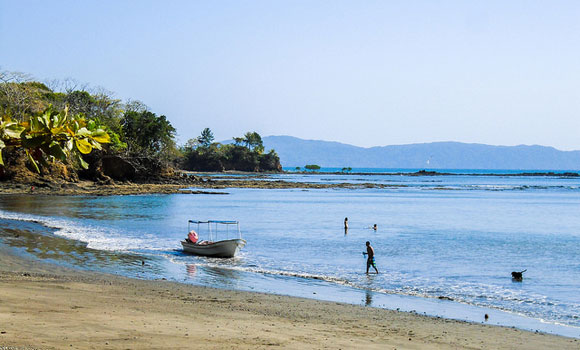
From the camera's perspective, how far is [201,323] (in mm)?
11266

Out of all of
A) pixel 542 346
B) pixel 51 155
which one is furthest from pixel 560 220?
pixel 51 155

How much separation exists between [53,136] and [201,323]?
8006mm

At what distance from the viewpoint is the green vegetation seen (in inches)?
6860

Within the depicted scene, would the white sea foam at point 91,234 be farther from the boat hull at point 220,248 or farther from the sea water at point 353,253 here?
the boat hull at point 220,248

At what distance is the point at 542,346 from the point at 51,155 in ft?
35.8

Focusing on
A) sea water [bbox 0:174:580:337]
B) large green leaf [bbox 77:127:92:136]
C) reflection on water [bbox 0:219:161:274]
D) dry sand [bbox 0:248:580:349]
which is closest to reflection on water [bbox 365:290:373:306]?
sea water [bbox 0:174:580:337]

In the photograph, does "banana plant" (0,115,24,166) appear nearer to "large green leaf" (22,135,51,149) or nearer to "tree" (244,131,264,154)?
"large green leaf" (22,135,51,149)

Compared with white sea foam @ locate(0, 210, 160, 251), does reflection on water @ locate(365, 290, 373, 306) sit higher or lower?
lower

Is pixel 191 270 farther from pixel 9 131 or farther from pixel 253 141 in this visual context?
pixel 253 141

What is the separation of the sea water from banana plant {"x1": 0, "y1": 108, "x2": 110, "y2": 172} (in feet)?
41.2

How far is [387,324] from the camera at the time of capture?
12.8m

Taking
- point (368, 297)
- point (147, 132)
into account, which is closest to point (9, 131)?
→ point (368, 297)

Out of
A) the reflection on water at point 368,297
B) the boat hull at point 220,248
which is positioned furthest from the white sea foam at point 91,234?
the reflection on water at point 368,297

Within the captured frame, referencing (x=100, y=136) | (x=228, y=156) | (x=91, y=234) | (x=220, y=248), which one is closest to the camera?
(x=100, y=136)
